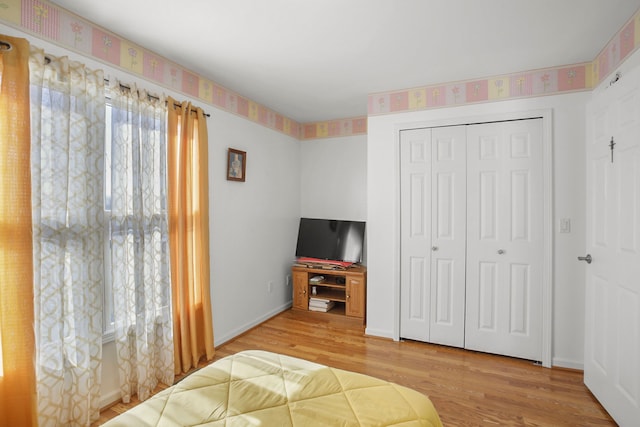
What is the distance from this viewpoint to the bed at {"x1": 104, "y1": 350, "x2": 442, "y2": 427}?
1.17 m

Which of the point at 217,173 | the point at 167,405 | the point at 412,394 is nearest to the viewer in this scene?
the point at 167,405

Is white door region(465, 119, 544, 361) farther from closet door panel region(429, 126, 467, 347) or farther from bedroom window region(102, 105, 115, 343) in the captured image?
bedroom window region(102, 105, 115, 343)

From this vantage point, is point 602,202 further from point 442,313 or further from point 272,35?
point 272,35

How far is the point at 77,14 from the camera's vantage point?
2.01 metres

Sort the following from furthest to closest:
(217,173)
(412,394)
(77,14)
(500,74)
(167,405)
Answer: (217,173) → (500,74) → (77,14) → (412,394) → (167,405)

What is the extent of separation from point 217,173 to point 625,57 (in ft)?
11.0

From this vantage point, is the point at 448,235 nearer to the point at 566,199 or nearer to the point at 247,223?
the point at 566,199

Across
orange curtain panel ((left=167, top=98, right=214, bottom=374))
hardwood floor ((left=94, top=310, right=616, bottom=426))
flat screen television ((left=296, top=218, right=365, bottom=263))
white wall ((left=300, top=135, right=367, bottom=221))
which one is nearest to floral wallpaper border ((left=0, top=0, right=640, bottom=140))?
orange curtain panel ((left=167, top=98, right=214, bottom=374))

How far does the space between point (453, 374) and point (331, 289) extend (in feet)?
6.75

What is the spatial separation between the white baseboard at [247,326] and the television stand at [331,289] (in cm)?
21

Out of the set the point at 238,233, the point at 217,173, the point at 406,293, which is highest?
the point at 217,173

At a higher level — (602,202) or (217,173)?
(217,173)

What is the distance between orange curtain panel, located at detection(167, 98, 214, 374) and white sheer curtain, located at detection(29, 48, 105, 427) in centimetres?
56

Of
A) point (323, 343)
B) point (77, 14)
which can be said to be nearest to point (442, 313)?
point (323, 343)
